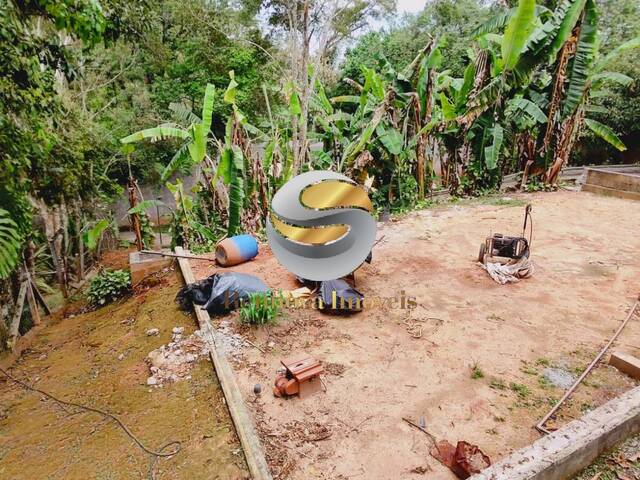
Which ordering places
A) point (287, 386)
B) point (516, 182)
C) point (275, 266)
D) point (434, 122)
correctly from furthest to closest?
point (516, 182)
point (434, 122)
point (275, 266)
point (287, 386)

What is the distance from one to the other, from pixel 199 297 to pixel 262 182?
3.56 meters

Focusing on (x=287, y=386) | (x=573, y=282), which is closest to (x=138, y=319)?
(x=287, y=386)

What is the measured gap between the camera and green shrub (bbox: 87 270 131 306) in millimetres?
6840

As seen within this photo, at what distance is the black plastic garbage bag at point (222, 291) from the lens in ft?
15.6

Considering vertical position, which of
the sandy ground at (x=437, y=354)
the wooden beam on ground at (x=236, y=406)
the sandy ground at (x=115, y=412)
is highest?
the wooden beam on ground at (x=236, y=406)

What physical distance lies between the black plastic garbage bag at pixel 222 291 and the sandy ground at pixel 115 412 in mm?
318

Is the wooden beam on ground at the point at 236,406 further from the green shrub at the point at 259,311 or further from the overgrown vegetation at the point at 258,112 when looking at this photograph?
the overgrown vegetation at the point at 258,112

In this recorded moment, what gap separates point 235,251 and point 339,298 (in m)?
2.43

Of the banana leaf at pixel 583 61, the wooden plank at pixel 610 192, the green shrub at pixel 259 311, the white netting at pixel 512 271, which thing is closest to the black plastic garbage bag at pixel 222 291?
the green shrub at pixel 259 311

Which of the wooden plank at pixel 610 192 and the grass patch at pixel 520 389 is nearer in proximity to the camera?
the grass patch at pixel 520 389

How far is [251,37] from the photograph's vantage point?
532 inches

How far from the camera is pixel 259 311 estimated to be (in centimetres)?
448

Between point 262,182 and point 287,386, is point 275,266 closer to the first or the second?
point 262,182

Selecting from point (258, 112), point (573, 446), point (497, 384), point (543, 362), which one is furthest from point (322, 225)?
point (258, 112)
